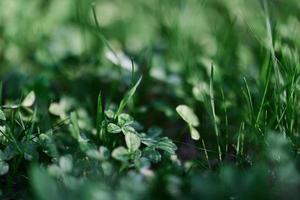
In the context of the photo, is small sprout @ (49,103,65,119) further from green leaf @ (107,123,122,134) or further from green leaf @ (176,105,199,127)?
green leaf @ (176,105,199,127)

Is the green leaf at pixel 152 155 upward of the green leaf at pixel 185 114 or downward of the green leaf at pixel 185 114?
downward

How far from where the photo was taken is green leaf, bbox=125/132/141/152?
147 centimetres

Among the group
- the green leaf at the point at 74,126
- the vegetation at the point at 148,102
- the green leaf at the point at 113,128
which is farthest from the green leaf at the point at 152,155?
the green leaf at the point at 74,126

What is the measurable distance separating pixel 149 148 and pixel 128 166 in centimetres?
11

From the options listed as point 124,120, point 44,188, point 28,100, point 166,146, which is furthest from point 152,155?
point 28,100

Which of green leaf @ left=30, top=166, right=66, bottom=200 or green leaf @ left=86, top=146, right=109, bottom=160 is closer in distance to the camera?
green leaf @ left=30, top=166, right=66, bottom=200

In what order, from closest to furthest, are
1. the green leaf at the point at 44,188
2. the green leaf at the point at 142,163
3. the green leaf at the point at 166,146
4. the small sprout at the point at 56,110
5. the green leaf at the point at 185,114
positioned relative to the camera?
the green leaf at the point at 44,188 < the green leaf at the point at 142,163 < the green leaf at the point at 166,146 < the green leaf at the point at 185,114 < the small sprout at the point at 56,110

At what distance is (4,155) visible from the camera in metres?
1.44

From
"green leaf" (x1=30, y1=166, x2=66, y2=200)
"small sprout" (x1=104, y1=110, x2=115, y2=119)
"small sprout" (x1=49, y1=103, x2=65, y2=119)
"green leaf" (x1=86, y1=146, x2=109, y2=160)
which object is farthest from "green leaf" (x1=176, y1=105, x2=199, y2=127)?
"green leaf" (x1=30, y1=166, x2=66, y2=200)

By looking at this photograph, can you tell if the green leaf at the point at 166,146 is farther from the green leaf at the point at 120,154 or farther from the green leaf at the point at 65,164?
the green leaf at the point at 65,164

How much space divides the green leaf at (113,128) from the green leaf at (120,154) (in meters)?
0.10

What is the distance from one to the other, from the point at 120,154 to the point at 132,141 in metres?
0.07

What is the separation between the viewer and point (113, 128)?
5.02 ft

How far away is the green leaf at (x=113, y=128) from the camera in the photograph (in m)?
1.52
